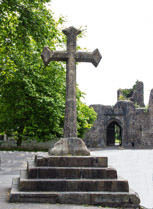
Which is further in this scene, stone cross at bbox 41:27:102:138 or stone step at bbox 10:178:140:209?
stone cross at bbox 41:27:102:138

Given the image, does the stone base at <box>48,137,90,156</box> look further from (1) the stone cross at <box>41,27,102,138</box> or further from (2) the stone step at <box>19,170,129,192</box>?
(2) the stone step at <box>19,170,129,192</box>

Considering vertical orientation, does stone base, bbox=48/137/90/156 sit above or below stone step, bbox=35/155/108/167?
above

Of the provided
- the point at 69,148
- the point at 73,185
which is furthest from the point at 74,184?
the point at 69,148

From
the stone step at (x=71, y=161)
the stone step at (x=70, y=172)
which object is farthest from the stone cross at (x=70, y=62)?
the stone step at (x=70, y=172)

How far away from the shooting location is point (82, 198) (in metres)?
4.30

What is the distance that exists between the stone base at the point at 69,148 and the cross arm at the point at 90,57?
77.2 inches

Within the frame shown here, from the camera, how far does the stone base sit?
16.8ft

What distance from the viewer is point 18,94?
14.4 meters

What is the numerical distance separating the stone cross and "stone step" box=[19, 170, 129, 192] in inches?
48.0

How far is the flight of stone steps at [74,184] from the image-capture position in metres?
4.28

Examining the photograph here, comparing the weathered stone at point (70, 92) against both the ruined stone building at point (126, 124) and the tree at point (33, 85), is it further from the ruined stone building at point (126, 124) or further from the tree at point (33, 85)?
the ruined stone building at point (126, 124)

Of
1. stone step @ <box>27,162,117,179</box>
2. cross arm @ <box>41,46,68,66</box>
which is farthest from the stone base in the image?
cross arm @ <box>41,46,68,66</box>

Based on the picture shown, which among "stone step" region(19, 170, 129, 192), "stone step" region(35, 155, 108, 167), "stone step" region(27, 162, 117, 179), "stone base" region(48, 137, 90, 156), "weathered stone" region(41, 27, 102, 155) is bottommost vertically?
"stone step" region(19, 170, 129, 192)

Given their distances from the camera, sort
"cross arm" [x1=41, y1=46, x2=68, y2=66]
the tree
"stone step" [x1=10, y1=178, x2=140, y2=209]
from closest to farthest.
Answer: "stone step" [x1=10, y1=178, x2=140, y2=209], "cross arm" [x1=41, y1=46, x2=68, y2=66], the tree
